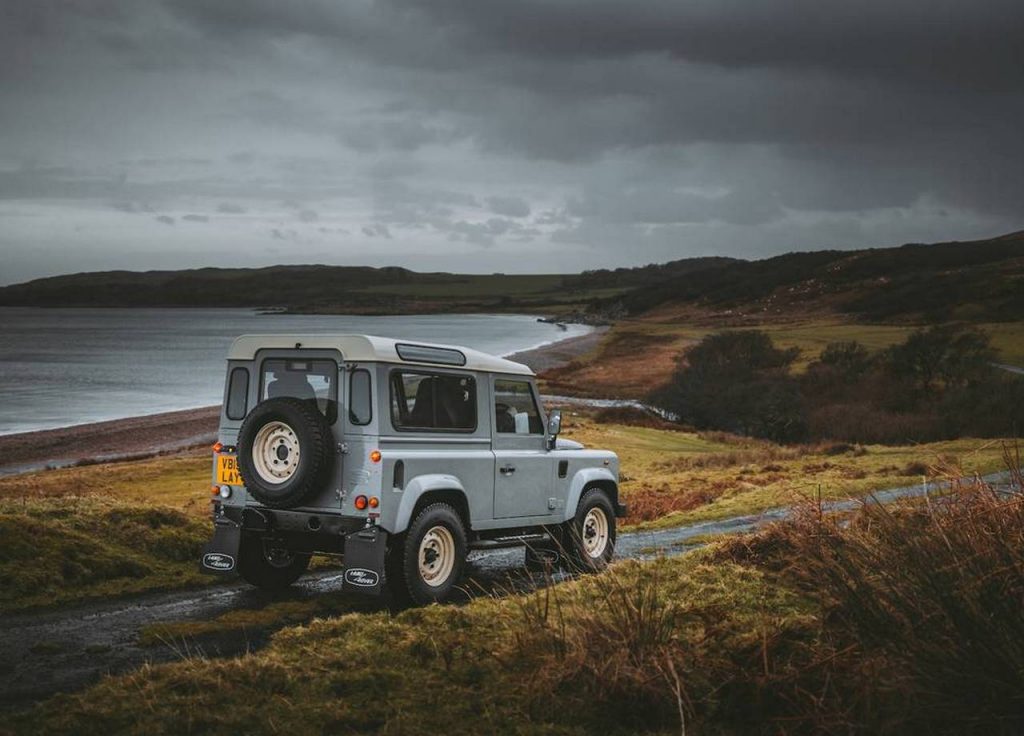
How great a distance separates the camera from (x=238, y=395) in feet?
33.7

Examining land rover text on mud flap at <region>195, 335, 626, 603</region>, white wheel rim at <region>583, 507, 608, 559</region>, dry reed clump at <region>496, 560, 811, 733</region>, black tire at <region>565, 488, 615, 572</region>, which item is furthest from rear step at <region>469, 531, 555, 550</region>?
dry reed clump at <region>496, 560, 811, 733</region>

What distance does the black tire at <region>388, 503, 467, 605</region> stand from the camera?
9.48 metres

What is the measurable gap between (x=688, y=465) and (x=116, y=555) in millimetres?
21052

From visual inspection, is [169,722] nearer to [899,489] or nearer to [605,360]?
[899,489]

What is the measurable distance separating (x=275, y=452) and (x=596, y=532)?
4.88 metres

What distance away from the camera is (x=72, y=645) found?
8289 millimetres

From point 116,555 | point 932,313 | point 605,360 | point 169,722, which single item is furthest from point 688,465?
point 932,313

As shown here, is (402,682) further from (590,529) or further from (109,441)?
(109,441)

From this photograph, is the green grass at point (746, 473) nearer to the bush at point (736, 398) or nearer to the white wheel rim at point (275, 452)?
the white wheel rim at point (275, 452)

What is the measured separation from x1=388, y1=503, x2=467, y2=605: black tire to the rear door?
0.98 metres

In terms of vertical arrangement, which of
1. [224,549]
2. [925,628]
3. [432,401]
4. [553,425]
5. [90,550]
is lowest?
[90,550]

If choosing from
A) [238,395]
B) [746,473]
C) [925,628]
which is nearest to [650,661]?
[925,628]

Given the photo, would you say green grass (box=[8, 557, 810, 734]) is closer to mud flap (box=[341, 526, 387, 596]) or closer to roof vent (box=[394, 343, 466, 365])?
mud flap (box=[341, 526, 387, 596])

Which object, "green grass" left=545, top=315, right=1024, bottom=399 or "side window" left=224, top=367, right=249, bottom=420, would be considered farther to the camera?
"green grass" left=545, top=315, right=1024, bottom=399
